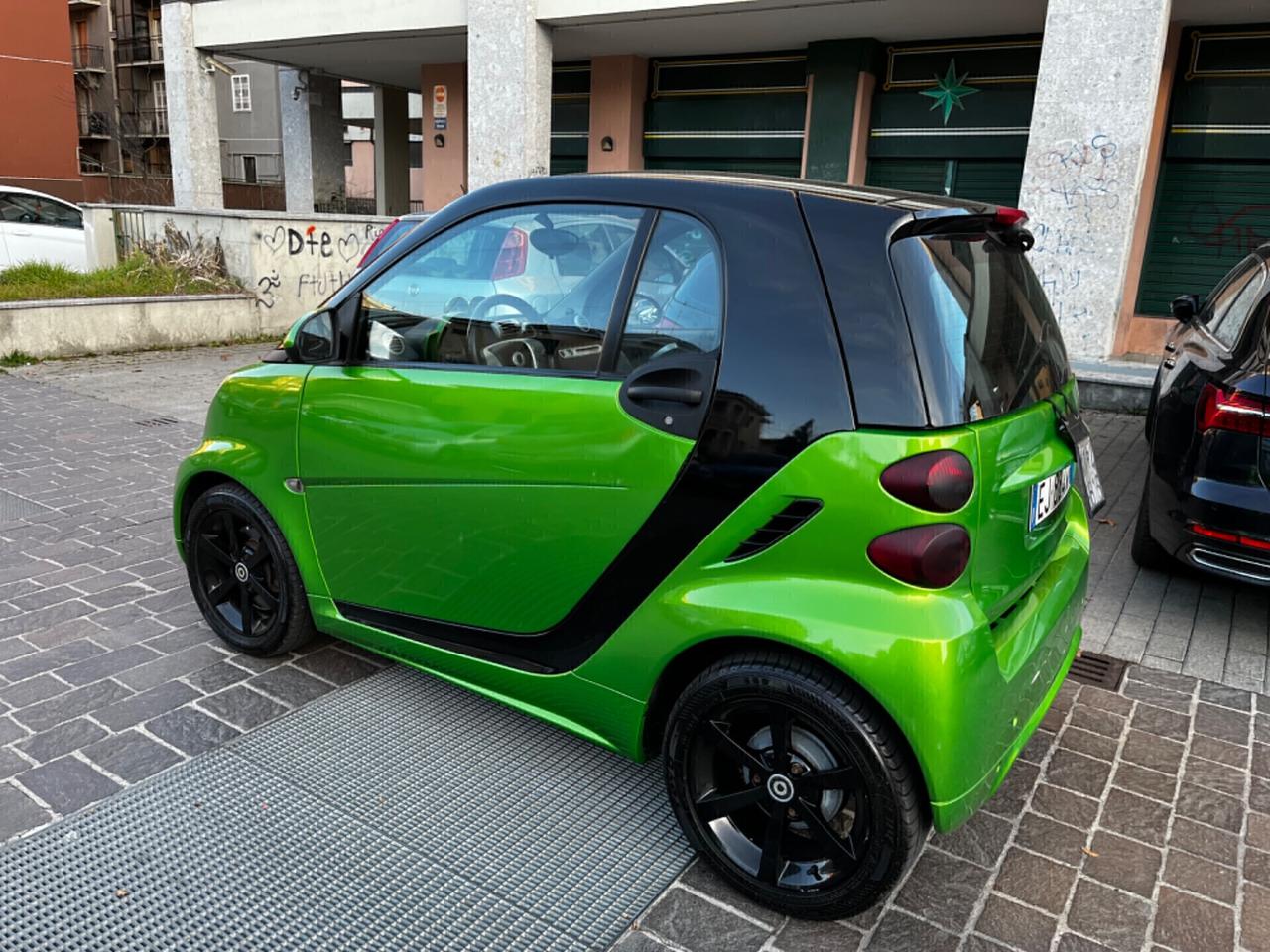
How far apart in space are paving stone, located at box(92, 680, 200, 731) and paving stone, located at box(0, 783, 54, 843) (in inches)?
15.7

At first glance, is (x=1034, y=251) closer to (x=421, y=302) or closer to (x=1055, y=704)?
(x=1055, y=704)

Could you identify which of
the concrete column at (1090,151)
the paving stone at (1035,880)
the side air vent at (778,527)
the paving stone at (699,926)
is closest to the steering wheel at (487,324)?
the side air vent at (778,527)

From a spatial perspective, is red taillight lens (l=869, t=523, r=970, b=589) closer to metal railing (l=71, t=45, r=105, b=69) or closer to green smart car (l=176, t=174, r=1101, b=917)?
green smart car (l=176, t=174, r=1101, b=917)

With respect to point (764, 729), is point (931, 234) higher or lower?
higher

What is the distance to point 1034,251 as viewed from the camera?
9242 millimetres

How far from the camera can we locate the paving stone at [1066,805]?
2857 mm

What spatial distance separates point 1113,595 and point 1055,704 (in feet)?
4.50

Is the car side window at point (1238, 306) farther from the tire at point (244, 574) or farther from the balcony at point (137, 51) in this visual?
the balcony at point (137, 51)

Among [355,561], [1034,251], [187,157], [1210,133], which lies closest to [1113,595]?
[355,561]

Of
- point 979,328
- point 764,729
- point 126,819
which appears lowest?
point 126,819

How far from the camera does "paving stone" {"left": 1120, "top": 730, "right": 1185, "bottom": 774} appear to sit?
→ 3189mm

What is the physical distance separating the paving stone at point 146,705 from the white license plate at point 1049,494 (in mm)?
2844

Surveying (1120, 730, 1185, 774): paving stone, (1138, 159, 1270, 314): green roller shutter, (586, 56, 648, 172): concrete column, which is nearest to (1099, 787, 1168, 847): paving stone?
(1120, 730, 1185, 774): paving stone

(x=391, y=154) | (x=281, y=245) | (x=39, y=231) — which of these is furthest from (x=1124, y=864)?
(x=391, y=154)
